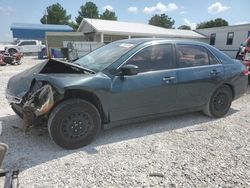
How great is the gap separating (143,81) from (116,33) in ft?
72.4

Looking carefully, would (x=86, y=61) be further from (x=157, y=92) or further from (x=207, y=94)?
(x=207, y=94)

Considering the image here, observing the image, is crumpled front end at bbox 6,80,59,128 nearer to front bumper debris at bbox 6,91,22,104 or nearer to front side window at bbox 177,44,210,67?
front bumper debris at bbox 6,91,22,104

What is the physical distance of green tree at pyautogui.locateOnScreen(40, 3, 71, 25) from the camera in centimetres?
5350

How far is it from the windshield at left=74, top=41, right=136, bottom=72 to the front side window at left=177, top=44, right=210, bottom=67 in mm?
916

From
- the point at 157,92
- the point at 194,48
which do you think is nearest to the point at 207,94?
the point at 194,48

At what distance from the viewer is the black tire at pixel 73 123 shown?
3.28m

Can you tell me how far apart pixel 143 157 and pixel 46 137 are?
1.68 metres

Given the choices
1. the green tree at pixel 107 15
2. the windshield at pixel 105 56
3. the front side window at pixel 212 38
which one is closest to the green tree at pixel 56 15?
the green tree at pixel 107 15

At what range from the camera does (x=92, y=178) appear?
281cm

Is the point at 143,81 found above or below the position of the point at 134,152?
above

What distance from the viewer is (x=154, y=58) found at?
4.04 m

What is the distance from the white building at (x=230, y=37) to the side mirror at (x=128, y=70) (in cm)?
2499

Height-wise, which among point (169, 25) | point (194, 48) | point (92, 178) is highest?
point (169, 25)

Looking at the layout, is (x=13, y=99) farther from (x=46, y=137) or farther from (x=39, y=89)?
(x=46, y=137)
